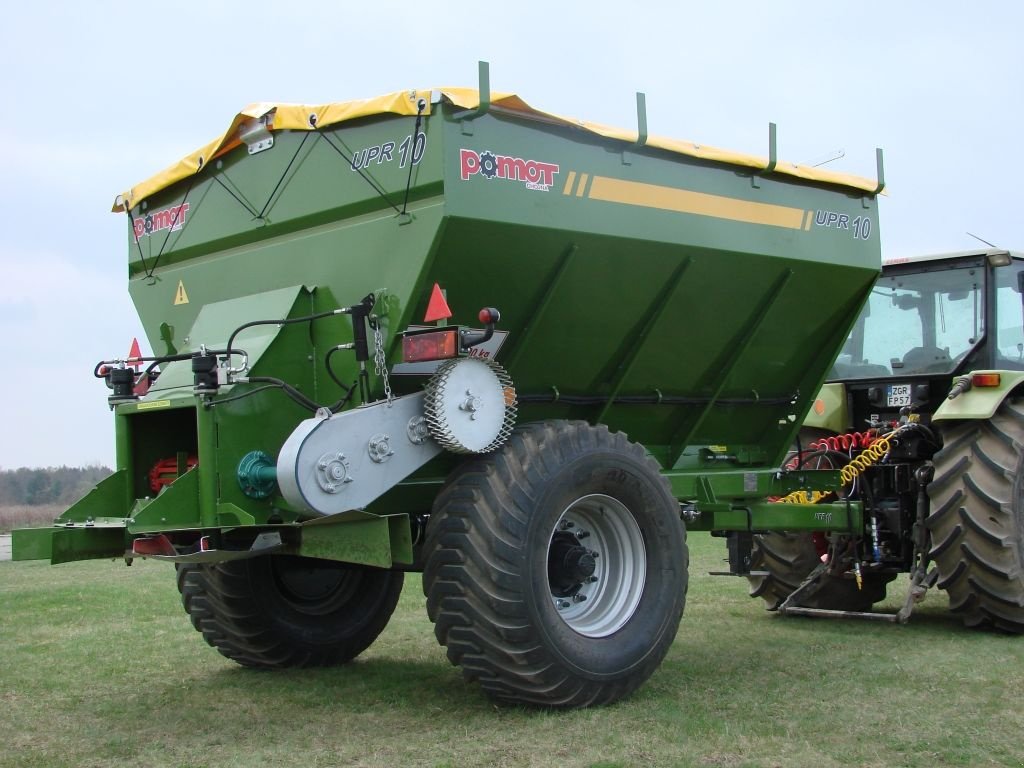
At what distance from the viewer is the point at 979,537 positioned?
7.11 meters

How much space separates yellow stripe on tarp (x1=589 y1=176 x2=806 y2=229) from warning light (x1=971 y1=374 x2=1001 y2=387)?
68.0 inches

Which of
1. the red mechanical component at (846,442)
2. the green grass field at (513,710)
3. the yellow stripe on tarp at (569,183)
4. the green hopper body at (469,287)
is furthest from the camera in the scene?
the red mechanical component at (846,442)

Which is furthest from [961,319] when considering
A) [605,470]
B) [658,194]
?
[605,470]

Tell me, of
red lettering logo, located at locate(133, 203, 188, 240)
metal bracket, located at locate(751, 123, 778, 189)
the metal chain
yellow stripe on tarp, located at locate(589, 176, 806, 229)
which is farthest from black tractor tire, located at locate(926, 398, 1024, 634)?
red lettering logo, located at locate(133, 203, 188, 240)

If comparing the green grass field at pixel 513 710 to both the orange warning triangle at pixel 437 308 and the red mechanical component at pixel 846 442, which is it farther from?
the orange warning triangle at pixel 437 308

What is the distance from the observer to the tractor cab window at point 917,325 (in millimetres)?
8211

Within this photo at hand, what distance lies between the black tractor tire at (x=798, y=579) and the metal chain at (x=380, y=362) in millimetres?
4056

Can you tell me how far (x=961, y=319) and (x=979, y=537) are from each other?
1.83 metres

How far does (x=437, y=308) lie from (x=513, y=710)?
1.80 meters

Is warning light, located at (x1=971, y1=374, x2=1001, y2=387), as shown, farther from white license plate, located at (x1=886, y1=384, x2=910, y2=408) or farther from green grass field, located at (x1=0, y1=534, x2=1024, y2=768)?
green grass field, located at (x1=0, y1=534, x2=1024, y2=768)

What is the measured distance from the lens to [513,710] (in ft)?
17.0

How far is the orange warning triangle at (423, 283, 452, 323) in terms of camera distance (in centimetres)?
512

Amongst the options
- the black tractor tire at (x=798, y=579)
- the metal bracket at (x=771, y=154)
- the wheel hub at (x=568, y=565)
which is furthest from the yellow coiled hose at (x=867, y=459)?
the wheel hub at (x=568, y=565)

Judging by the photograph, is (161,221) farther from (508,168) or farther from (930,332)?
(930,332)
